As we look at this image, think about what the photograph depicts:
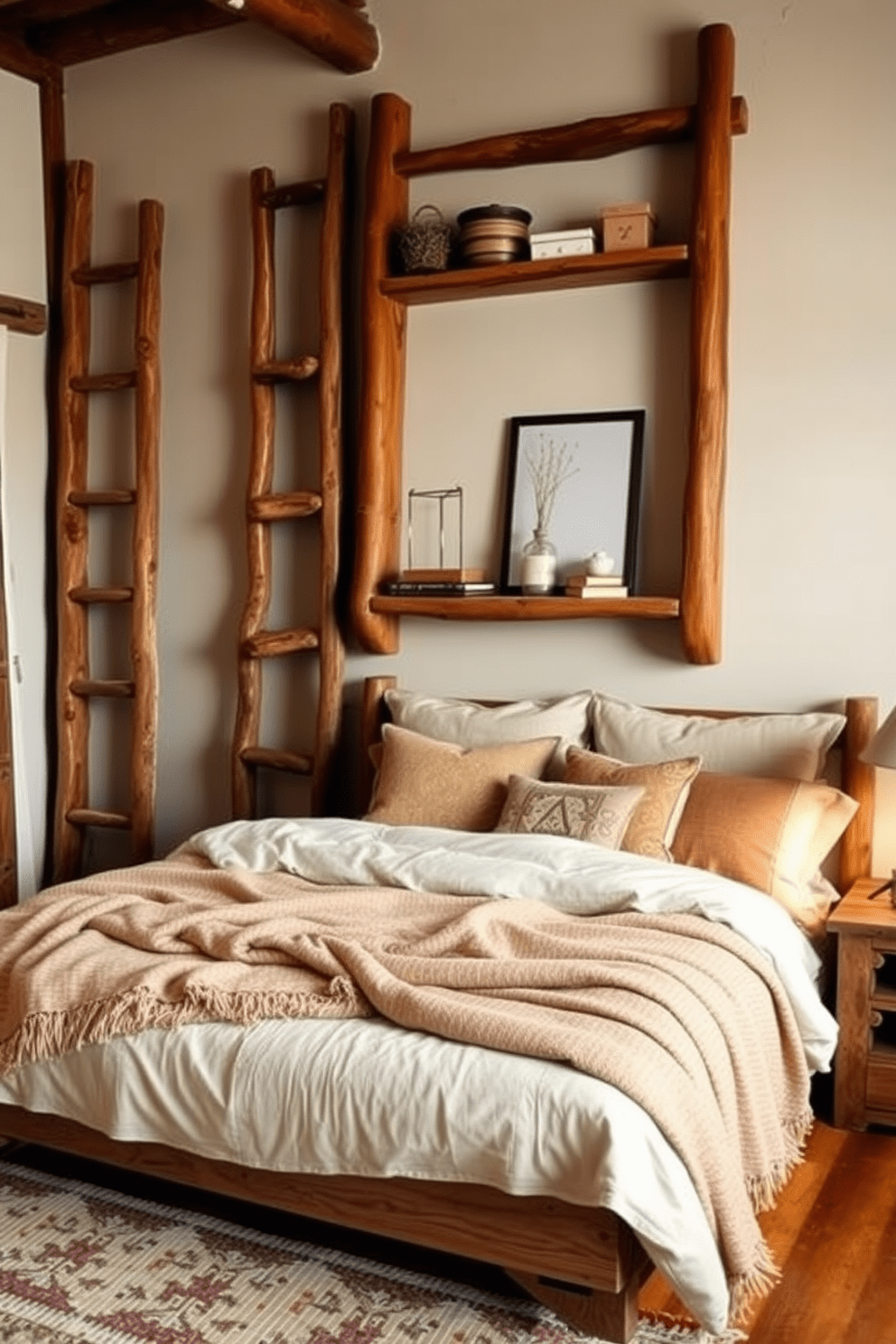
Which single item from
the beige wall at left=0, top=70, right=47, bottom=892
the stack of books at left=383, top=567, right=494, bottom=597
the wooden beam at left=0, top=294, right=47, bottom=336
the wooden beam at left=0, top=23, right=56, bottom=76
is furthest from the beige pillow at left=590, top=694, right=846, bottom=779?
the wooden beam at left=0, top=23, right=56, bottom=76

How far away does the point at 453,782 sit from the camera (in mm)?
3854

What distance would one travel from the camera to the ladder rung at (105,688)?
485 cm

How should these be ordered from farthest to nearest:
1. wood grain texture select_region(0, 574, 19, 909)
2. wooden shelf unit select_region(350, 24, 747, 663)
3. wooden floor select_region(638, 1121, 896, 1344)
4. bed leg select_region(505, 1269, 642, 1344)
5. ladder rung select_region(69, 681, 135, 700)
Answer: ladder rung select_region(69, 681, 135, 700), wood grain texture select_region(0, 574, 19, 909), wooden shelf unit select_region(350, 24, 747, 663), wooden floor select_region(638, 1121, 896, 1344), bed leg select_region(505, 1269, 642, 1344)

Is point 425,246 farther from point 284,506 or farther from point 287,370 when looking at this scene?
point 284,506

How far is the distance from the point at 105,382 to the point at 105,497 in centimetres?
40

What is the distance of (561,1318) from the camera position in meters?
2.47

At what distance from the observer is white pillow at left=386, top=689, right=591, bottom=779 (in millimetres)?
4023

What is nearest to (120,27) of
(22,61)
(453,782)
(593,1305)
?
(22,61)

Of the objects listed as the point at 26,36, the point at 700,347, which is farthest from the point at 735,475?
the point at 26,36

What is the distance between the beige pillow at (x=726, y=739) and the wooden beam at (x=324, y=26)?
215cm

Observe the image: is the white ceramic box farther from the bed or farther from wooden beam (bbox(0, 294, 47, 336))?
wooden beam (bbox(0, 294, 47, 336))

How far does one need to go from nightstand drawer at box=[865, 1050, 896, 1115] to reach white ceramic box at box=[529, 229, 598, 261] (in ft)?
7.53

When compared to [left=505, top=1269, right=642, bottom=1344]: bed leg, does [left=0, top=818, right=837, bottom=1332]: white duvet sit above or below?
above

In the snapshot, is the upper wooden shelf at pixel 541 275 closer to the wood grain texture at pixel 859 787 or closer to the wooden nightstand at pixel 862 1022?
the wood grain texture at pixel 859 787
